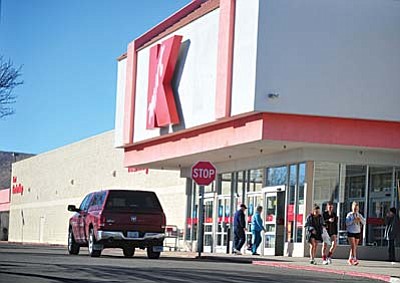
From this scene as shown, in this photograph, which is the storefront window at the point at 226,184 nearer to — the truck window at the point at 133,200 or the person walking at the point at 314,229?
the truck window at the point at 133,200

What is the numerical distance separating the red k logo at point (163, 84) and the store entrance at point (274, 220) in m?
4.55

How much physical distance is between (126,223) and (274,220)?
8509 millimetres

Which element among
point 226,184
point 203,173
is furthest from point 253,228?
point 226,184

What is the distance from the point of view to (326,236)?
2789 centimetres

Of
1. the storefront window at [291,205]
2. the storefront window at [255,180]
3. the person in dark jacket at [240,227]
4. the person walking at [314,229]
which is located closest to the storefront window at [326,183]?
the storefront window at [291,205]

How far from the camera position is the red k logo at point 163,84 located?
121 feet

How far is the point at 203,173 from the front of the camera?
30.1 m

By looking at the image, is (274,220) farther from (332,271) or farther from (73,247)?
(332,271)

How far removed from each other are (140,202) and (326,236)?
5540 millimetres

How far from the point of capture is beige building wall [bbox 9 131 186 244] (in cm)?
4872

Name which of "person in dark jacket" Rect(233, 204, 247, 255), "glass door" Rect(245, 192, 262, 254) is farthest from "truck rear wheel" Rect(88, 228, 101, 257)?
"glass door" Rect(245, 192, 262, 254)

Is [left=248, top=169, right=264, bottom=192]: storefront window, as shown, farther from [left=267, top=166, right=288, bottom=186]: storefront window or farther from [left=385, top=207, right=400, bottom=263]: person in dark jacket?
[left=385, top=207, right=400, bottom=263]: person in dark jacket

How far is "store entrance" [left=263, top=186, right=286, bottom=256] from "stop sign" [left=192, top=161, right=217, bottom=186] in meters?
5.35

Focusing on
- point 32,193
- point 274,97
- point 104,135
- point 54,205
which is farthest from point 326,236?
point 32,193
